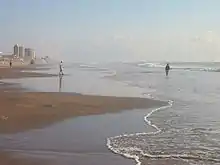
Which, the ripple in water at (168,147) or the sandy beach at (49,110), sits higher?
the ripple in water at (168,147)

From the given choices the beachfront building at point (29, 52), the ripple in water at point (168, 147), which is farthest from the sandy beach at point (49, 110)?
the beachfront building at point (29, 52)

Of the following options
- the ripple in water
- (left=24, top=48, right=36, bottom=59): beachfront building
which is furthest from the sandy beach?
(left=24, top=48, right=36, bottom=59): beachfront building

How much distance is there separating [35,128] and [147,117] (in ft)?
13.8

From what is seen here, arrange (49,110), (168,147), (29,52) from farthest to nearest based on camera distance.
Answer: (29,52) < (49,110) < (168,147)

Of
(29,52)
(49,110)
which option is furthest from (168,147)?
(29,52)

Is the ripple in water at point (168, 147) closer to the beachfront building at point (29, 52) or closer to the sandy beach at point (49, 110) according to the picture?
the sandy beach at point (49, 110)

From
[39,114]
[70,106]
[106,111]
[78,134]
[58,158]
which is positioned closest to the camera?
[58,158]

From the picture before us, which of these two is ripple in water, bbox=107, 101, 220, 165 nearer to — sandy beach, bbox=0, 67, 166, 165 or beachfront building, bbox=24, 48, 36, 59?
sandy beach, bbox=0, 67, 166, 165

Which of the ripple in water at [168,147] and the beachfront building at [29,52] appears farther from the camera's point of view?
the beachfront building at [29,52]

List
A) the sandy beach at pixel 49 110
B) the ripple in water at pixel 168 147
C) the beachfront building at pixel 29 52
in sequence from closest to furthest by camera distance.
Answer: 1. the ripple in water at pixel 168 147
2. the sandy beach at pixel 49 110
3. the beachfront building at pixel 29 52

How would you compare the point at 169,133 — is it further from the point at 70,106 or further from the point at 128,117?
the point at 70,106

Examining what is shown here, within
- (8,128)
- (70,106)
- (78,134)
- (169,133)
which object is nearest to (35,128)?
(8,128)

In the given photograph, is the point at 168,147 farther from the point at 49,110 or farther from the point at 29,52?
the point at 29,52

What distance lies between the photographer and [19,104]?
49.2ft
